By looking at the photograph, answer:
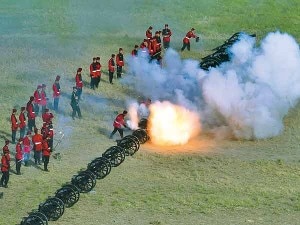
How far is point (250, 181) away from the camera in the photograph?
3155 centimetres

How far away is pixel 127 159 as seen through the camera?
33062 millimetres

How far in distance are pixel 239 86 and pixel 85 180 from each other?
35.1 ft

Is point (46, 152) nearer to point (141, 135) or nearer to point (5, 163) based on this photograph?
point (5, 163)

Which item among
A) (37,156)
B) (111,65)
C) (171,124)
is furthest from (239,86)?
(37,156)

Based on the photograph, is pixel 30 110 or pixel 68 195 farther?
pixel 30 110

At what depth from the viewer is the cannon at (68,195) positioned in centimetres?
2861

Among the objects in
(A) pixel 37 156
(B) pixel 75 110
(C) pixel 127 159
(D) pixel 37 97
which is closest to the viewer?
(A) pixel 37 156

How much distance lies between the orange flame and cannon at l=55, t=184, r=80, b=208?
273 inches

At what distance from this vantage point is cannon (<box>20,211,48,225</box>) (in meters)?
26.6

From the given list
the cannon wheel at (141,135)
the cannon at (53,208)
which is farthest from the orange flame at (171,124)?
the cannon at (53,208)

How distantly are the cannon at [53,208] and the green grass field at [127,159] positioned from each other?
0.98 ft

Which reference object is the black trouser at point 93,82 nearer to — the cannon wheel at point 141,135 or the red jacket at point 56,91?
the red jacket at point 56,91

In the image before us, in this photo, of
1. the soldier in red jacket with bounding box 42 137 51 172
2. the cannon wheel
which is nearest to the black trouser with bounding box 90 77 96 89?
the cannon wheel

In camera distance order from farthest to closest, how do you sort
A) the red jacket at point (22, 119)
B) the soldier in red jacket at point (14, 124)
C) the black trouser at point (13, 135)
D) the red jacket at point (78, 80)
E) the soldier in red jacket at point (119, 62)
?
the soldier in red jacket at point (119, 62) → the red jacket at point (78, 80) → the red jacket at point (22, 119) → the black trouser at point (13, 135) → the soldier in red jacket at point (14, 124)
